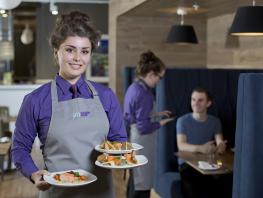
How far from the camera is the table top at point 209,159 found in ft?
10.9

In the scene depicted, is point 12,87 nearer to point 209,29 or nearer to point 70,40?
point 209,29

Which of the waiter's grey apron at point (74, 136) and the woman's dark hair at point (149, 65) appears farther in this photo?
the woman's dark hair at point (149, 65)

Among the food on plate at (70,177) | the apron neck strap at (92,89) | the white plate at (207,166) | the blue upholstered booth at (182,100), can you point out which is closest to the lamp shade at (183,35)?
the blue upholstered booth at (182,100)

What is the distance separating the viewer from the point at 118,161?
200 centimetres

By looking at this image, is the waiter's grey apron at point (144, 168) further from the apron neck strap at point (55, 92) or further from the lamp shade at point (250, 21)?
the apron neck strap at point (55, 92)

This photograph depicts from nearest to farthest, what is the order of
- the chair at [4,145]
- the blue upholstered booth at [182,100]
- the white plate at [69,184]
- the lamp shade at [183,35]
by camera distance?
the white plate at [69,184]
the blue upholstered booth at [182,100]
the chair at [4,145]
the lamp shade at [183,35]

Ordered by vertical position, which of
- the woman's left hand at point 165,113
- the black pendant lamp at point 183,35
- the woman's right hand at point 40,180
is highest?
the black pendant lamp at point 183,35

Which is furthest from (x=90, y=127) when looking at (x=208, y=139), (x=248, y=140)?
(x=208, y=139)

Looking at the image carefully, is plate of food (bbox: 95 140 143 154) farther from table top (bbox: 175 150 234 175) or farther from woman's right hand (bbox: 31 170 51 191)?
table top (bbox: 175 150 234 175)

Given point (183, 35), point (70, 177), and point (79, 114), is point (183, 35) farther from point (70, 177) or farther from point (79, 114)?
point (70, 177)

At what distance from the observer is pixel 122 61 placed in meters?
7.69

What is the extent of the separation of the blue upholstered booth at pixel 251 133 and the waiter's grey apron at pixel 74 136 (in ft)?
3.34

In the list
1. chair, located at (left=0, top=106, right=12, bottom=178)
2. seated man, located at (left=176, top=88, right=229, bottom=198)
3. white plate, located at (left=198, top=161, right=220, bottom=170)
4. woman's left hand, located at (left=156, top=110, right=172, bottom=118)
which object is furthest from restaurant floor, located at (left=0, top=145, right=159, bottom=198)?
white plate, located at (left=198, top=161, right=220, bottom=170)

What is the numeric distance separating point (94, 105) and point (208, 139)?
2271mm
